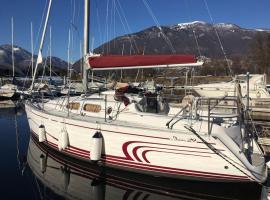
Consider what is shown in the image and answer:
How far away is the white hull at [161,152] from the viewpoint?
9.30 meters

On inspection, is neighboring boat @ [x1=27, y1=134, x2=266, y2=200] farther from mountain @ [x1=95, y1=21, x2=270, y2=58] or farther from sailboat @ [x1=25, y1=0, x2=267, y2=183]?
mountain @ [x1=95, y1=21, x2=270, y2=58]

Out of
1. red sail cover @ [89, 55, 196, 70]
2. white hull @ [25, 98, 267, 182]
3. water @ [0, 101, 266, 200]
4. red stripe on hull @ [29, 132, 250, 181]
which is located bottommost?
water @ [0, 101, 266, 200]

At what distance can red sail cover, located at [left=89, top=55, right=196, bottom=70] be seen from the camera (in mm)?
11242

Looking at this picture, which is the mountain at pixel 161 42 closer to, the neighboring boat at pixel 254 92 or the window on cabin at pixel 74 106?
the neighboring boat at pixel 254 92

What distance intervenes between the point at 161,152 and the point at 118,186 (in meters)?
1.57

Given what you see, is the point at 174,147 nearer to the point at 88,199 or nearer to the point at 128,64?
the point at 88,199

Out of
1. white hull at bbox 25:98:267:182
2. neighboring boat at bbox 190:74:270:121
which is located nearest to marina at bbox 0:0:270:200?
white hull at bbox 25:98:267:182

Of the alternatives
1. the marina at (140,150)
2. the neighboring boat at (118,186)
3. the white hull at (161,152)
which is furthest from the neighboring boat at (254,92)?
the neighboring boat at (118,186)

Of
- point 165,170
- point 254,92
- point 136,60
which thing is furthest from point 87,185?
point 254,92

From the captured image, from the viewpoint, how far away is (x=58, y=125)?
12.6 metres

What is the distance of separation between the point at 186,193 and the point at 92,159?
2955 mm

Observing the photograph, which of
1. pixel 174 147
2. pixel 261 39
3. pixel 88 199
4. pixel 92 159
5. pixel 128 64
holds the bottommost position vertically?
pixel 88 199

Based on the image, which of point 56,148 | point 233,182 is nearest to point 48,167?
point 56,148

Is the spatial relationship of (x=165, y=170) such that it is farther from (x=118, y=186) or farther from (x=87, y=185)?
(x=87, y=185)
